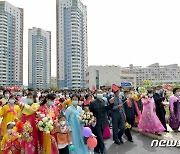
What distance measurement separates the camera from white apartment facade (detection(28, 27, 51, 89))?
10419 centimetres

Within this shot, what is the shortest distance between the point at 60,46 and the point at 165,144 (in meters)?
79.6

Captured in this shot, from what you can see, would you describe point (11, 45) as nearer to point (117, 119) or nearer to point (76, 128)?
point (117, 119)

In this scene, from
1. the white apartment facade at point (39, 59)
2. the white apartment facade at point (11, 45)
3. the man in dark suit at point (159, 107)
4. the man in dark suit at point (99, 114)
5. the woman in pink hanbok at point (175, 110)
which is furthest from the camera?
the white apartment facade at point (39, 59)

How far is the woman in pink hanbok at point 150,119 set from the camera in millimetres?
9000

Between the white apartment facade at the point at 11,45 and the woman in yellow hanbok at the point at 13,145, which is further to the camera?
the white apartment facade at the point at 11,45

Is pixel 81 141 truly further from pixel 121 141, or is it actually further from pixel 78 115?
pixel 121 141

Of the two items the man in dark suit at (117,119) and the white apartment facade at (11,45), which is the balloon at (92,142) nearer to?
the man in dark suit at (117,119)

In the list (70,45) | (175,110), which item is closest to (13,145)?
(175,110)

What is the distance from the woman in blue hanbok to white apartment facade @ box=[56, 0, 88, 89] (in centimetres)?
7643

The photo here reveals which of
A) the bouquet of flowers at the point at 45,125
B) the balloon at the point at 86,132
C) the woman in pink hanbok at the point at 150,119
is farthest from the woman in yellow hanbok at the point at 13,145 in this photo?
the woman in pink hanbok at the point at 150,119

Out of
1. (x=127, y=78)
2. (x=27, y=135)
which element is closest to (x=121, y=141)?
(x=27, y=135)

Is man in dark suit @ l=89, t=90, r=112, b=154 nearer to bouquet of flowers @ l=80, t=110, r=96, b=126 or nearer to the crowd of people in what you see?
the crowd of people

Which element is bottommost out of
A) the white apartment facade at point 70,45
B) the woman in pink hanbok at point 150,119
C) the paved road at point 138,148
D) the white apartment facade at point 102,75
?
the paved road at point 138,148

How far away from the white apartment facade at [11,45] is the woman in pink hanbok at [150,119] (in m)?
77.0
